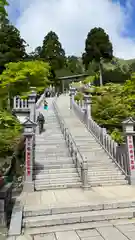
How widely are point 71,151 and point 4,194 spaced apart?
20.6 feet

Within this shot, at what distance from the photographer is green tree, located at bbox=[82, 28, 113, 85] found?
36.4 meters

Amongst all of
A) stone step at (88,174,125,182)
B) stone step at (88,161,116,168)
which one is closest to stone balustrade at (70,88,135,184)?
stone step at (88,161,116,168)

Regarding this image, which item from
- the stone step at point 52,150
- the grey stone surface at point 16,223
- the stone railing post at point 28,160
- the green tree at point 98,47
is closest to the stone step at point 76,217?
the grey stone surface at point 16,223

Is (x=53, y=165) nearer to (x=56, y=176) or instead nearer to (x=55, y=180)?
(x=56, y=176)

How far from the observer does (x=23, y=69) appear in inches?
875

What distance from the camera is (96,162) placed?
11570mm

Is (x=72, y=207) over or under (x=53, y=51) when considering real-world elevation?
under

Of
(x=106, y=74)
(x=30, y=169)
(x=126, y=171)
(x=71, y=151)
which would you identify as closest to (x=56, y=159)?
(x=71, y=151)

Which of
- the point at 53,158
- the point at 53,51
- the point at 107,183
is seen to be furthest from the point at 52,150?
the point at 53,51

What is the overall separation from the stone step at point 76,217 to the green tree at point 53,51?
121ft

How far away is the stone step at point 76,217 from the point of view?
21.1 feet

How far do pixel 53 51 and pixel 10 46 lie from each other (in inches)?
491

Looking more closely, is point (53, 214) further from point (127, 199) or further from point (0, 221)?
point (127, 199)

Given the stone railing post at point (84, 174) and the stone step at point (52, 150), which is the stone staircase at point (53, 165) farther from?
the stone railing post at point (84, 174)
